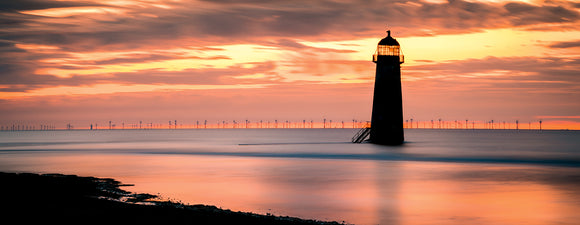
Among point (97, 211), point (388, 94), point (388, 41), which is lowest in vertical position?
point (97, 211)

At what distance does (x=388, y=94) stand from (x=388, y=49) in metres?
4.46

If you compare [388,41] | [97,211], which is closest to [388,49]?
[388,41]

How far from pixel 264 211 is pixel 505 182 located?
18697 millimetres

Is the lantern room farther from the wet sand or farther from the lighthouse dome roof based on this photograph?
the wet sand

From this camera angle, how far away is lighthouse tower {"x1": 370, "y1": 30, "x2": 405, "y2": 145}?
57.9 metres

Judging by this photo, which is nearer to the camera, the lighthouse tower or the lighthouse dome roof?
the lighthouse tower

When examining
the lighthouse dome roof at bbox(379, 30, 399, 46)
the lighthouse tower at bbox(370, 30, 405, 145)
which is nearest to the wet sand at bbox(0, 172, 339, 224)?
the lighthouse tower at bbox(370, 30, 405, 145)

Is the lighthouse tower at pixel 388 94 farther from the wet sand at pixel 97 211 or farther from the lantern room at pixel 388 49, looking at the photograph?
the wet sand at pixel 97 211

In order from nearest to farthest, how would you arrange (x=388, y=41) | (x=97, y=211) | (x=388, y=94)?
(x=97, y=211) < (x=388, y=94) < (x=388, y=41)

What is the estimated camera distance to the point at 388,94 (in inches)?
2279

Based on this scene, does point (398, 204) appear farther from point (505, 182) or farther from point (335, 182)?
point (505, 182)

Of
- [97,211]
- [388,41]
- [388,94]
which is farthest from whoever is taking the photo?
[388,41]

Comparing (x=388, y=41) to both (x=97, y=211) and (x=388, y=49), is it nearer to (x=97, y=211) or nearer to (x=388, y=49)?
(x=388, y=49)

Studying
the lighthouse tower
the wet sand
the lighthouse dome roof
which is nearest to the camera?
the wet sand
